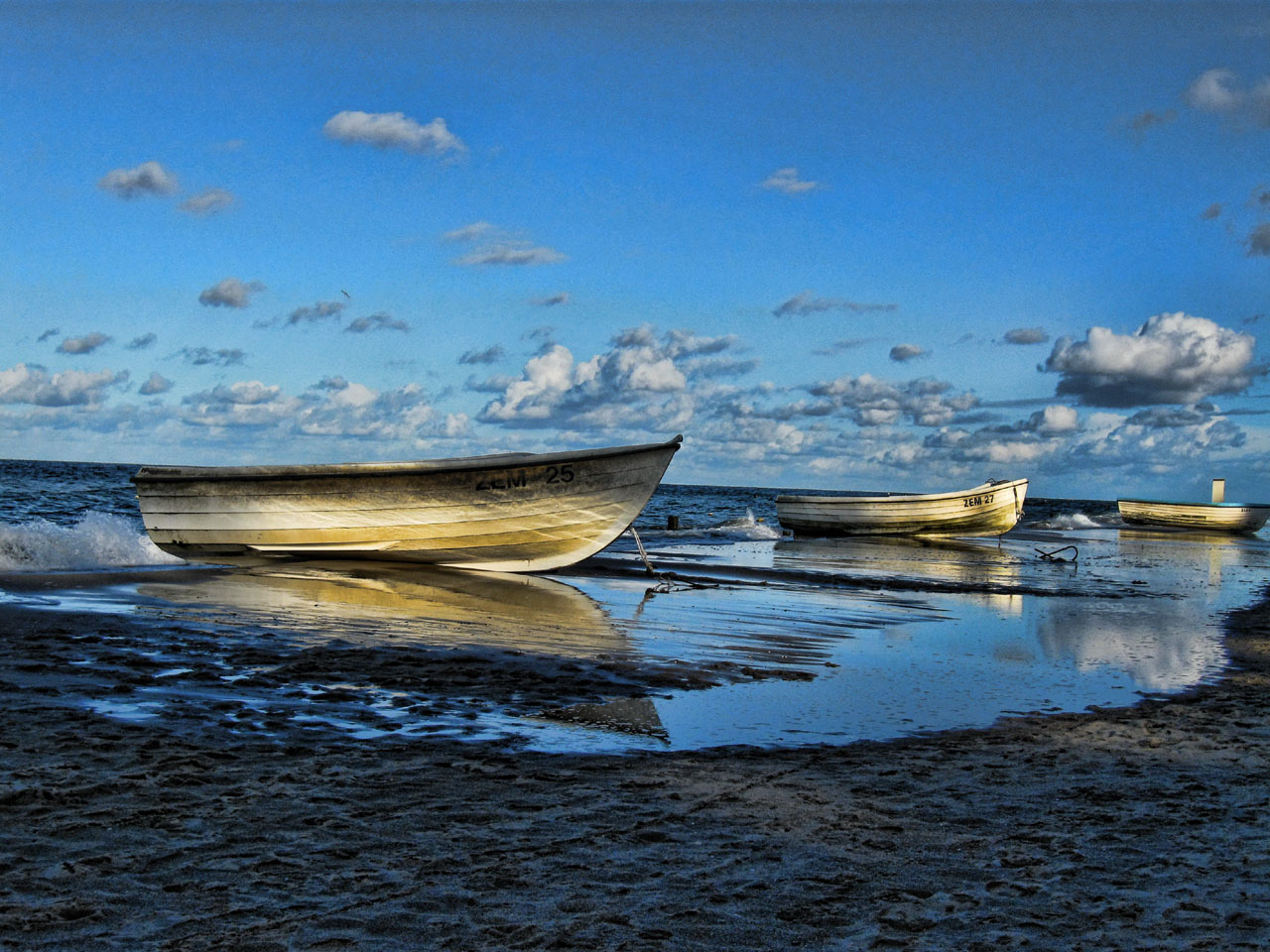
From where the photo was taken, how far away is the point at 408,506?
14320mm

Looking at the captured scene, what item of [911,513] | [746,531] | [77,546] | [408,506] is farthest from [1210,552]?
[77,546]

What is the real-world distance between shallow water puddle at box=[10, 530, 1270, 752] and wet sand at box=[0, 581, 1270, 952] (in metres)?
0.42

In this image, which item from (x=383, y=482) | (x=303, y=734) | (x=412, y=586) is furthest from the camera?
(x=383, y=482)

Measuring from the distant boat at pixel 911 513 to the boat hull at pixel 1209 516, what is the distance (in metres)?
18.4

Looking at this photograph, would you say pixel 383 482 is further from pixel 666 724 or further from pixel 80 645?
pixel 666 724

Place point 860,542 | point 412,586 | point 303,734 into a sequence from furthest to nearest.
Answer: point 860,542 → point 412,586 → point 303,734

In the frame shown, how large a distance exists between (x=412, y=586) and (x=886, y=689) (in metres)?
7.24

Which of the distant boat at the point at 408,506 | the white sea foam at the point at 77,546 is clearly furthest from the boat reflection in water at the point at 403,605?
the white sea foam at the point at 77,546

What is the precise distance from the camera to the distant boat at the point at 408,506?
1421 cm

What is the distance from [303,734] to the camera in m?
5.05

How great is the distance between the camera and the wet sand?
293 cm

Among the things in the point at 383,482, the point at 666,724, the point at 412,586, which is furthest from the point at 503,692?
the point at 383,482

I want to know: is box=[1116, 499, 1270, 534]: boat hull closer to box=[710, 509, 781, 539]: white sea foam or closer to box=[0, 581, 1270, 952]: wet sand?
box=[710, 509, 781, 539]: white sea foam

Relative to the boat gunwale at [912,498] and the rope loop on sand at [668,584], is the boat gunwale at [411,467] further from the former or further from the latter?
the boat gunwale at [912,498]
